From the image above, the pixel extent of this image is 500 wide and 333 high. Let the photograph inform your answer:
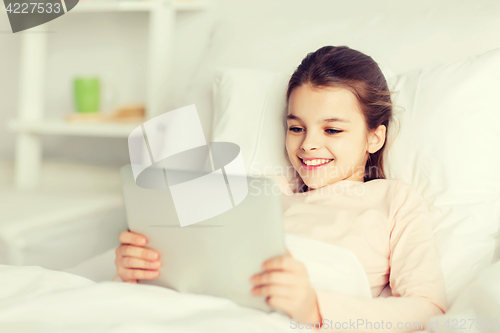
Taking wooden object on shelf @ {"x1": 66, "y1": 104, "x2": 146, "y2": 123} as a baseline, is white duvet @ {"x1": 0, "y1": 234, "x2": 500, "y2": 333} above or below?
below

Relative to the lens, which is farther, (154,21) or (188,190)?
(154,21)

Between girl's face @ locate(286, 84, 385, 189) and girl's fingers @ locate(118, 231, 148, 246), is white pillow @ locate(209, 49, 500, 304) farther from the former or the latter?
girl's fingers @ locate(118, 231, 148, 246)

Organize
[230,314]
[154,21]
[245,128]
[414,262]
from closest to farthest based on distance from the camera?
[230,314] → [414,262] → [245,128] → [154,21]

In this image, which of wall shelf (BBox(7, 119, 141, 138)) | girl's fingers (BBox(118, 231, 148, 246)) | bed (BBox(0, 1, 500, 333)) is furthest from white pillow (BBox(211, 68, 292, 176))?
wall shelf (BBox(7, 119, 141, 138))

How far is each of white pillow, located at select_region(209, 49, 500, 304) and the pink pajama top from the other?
0.03m

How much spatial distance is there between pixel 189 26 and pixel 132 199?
3.46ft

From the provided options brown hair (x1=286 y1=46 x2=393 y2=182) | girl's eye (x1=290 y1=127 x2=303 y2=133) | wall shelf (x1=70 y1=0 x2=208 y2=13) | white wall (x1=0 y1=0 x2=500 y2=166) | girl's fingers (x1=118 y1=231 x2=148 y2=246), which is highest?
wall shelf (x1=70 y1=0 x2=208 y2=13)

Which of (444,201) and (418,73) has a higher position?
(418,73)

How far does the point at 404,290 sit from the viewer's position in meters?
0.55

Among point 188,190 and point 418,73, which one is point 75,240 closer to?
point 188,190

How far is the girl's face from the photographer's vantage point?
0.68m

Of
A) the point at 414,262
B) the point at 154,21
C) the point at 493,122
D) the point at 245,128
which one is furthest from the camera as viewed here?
the point at 154,21

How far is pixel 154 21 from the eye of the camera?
50.2 inches

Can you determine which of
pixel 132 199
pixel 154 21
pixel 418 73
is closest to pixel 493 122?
pixel 418 73
